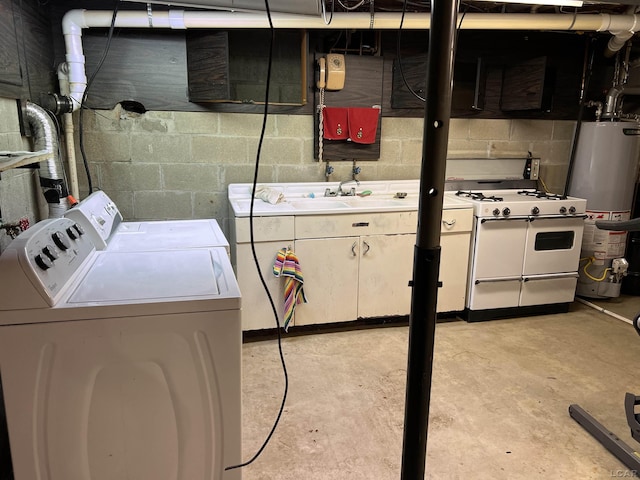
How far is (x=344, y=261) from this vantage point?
325 cm

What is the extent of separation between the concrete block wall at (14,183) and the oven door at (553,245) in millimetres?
3242

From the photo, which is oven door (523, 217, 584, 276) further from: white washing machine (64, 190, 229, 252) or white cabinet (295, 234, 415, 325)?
white washing machine (64, 190, 229, 252)

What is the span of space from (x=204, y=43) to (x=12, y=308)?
94.0 inches

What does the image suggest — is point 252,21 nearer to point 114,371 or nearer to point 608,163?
point 114,371

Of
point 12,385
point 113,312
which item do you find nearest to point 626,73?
point 113,312

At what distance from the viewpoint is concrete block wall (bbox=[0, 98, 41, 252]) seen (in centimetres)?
206

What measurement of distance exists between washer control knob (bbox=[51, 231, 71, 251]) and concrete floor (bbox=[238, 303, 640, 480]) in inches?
46.7

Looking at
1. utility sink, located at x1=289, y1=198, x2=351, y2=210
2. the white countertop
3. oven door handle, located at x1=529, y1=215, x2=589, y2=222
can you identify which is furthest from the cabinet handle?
utility sink, located at x1=289, y1=198, x2=351, y2=210

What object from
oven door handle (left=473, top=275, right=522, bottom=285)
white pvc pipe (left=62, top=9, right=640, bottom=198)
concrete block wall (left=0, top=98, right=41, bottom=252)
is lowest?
oven door handle (left=473, top=275, right=522, bottom=285)

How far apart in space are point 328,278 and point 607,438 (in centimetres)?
178

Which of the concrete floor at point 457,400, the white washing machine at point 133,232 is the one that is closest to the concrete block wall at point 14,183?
the white washing machine at point 133,232

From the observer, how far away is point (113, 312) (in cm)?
133

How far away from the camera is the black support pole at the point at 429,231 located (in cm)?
84

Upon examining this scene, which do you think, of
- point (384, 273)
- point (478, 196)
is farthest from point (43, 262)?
point (478, 196)
